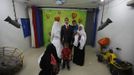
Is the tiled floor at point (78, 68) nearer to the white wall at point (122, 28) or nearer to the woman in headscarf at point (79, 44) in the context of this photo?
the woman in headscarf at point (79, 44)

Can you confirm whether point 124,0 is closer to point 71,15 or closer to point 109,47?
point 109,47

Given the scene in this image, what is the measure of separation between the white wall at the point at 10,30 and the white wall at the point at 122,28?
3097 millimetres

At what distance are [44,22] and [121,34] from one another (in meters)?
3.25

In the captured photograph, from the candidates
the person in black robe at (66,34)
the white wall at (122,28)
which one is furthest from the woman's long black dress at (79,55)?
the white wall at (122,28)

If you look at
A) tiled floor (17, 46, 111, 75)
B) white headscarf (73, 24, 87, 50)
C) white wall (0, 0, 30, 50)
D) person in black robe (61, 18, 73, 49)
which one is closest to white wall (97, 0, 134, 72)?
tiled floor (17, 46, 111, 75)

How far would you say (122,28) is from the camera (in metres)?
2.69

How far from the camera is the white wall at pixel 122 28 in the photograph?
7.77 ft

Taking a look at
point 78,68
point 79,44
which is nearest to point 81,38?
point 79,44

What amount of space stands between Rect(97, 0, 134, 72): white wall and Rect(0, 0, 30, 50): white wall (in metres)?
3.10

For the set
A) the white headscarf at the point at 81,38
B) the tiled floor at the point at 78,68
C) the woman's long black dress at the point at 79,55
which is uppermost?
the white headscarf at the point at 81,38

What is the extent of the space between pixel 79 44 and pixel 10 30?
2.15 metres

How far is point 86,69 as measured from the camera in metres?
2.94

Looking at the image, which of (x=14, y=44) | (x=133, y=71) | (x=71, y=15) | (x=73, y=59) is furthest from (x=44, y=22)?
(x=133, y=71)

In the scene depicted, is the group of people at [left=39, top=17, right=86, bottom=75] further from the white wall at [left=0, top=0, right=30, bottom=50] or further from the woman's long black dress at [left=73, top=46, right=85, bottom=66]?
the white wall at [left=0, top=0, right=30, bottom=50]
